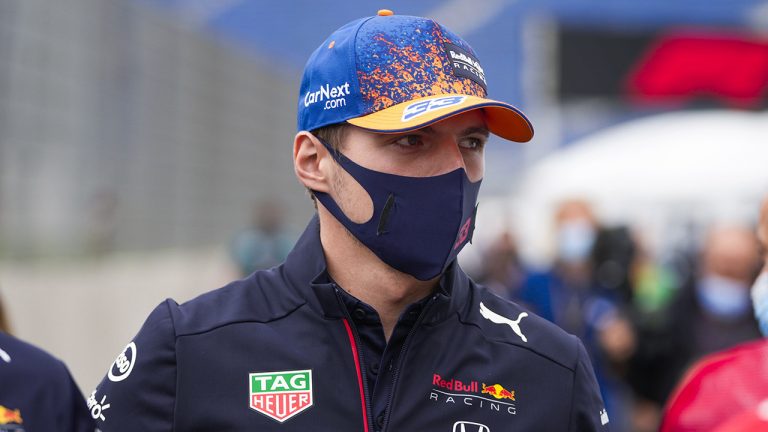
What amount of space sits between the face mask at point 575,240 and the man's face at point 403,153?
5268 mm

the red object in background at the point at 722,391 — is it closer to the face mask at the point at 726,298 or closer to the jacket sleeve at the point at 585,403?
the jacket sleeve at the point at 585,403

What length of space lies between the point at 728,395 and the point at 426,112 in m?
0.85

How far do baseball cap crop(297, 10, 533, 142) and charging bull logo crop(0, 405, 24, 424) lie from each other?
0.91 metres

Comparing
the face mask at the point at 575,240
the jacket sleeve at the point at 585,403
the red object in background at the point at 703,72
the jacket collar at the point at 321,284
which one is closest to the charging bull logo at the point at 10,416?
the jacket collar at the point at 321,284

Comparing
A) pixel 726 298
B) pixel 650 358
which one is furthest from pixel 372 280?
pixel 650 358

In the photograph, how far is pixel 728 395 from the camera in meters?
2.07

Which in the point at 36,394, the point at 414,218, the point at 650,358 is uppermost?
the point at 414,218

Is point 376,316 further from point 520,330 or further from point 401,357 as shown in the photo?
point 520,330

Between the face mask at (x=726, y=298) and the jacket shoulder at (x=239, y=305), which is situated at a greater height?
the jacket shoulder at (x=239, y=305)

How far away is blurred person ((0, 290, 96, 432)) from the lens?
7.25 feet

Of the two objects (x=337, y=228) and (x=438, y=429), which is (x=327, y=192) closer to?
(x=337, y=228)

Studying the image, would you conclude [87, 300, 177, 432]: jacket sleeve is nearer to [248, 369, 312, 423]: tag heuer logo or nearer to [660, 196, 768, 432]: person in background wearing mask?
[248, 369, 312, 423]: tag heuer logo

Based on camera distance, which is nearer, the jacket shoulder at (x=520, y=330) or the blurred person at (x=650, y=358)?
the jacket shoulder at (x=520, y=330)

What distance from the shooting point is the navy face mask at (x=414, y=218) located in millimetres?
2529
